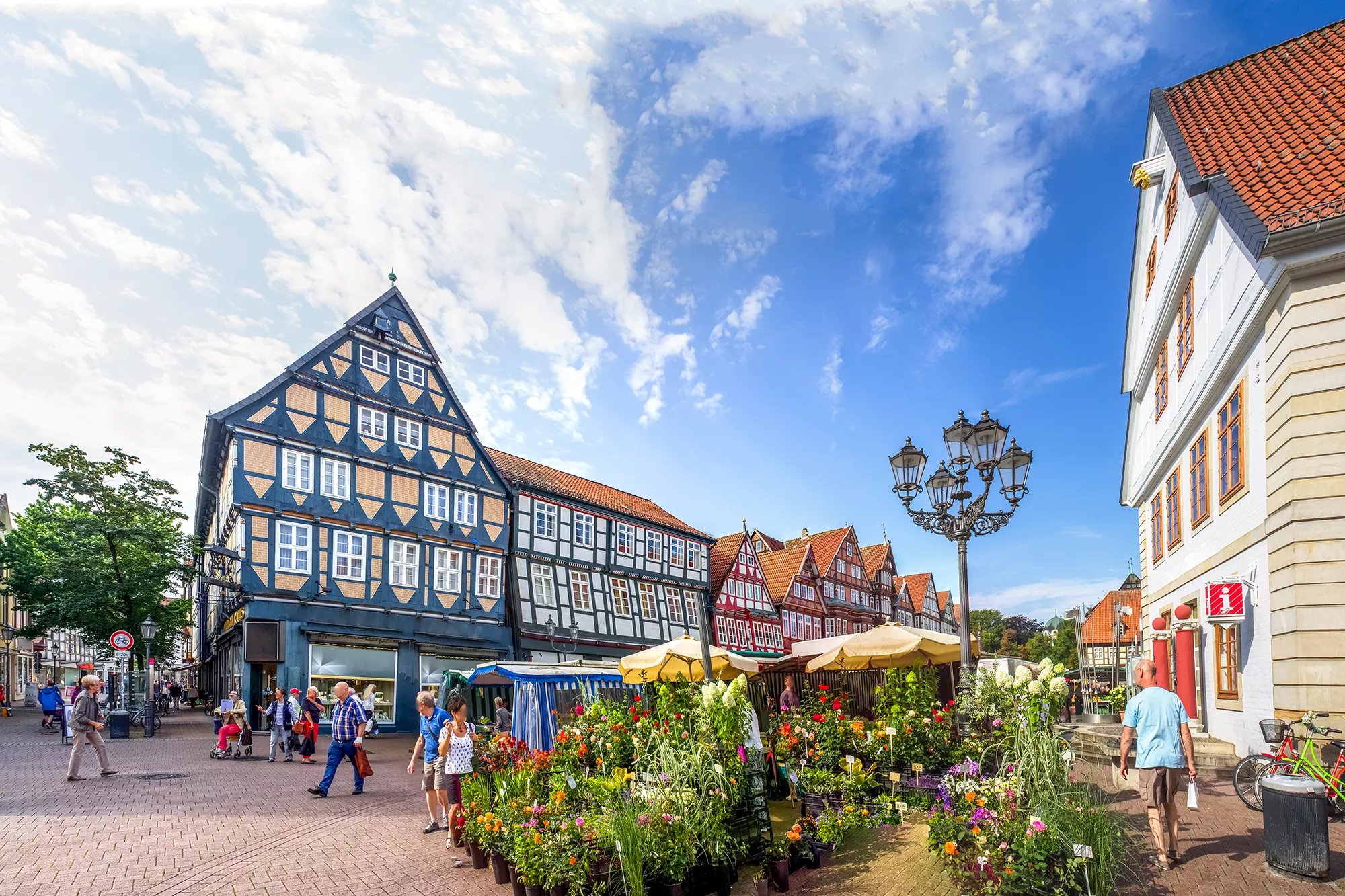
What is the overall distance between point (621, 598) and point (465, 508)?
862 centimetres

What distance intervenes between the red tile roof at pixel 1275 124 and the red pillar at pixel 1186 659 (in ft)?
24.5

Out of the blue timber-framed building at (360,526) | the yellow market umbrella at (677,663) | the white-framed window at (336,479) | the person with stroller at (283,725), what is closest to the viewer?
the yellow market umbrella at (677,663)

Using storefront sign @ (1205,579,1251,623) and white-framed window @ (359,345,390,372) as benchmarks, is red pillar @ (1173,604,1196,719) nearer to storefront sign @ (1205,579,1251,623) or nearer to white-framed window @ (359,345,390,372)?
storefront sign @ (1205,579,1251,623)

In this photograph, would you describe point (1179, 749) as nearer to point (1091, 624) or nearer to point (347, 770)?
point (347, 770)

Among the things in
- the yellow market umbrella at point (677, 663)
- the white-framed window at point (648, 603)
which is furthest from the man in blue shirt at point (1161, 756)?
the white-framed window at point (648, 603)

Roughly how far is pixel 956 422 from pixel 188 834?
10.1 metres

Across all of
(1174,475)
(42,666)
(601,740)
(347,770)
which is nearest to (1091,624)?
(1174,475)

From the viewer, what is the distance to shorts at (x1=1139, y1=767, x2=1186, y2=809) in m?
7.28

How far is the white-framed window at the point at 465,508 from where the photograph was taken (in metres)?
30.2

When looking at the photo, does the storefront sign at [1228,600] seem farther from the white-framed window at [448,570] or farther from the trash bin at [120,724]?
the trash bin at [120,724]

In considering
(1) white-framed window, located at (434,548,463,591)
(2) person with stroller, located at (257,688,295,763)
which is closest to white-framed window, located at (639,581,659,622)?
(1) white-framed window, located at (434,548,463,591)

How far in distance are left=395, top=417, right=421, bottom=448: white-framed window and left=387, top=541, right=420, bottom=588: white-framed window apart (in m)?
3.31

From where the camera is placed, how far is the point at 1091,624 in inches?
2586

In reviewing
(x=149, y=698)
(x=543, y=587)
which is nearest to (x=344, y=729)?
(x=149, y=698)
